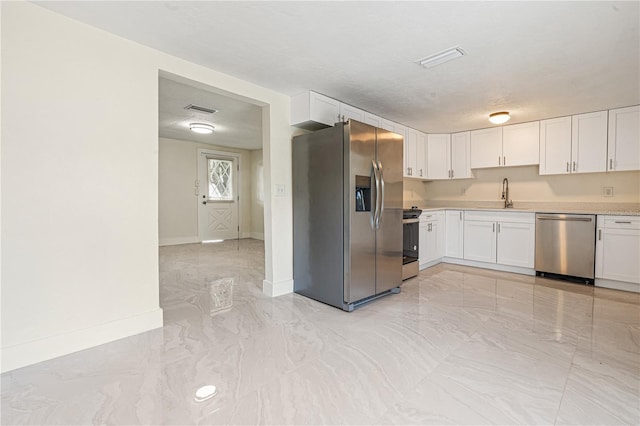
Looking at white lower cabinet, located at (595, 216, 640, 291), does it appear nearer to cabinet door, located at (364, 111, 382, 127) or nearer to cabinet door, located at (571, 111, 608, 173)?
cabinet door, located at (571, 111, 608, 173)

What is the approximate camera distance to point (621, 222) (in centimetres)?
348

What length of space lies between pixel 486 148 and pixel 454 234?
142cm

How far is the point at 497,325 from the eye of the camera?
250 centimetres

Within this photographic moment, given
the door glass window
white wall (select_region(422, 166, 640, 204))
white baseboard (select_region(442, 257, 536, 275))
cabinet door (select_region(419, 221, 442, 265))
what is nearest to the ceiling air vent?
the door glass window

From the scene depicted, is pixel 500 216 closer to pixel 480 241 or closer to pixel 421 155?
pixel 480 241

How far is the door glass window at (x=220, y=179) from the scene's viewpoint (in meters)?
7.18

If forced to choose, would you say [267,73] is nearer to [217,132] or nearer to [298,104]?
[298,104]

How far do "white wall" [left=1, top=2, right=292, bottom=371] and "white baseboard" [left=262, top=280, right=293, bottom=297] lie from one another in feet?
3.70

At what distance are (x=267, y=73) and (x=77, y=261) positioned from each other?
2.08 meters

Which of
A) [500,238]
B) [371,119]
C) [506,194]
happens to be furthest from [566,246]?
[371,119]

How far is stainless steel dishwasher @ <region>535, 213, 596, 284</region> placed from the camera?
12.0 feet

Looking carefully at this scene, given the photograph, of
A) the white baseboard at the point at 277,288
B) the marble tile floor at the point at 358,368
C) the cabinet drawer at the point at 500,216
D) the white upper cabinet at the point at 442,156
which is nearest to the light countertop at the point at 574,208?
the cabinet drawer at the point at 500,216

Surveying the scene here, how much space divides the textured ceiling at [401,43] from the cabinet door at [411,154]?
53.0 inches

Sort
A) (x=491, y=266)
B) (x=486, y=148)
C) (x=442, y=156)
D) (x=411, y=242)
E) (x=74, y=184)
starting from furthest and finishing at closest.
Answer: (x=442, y=156) → (x=486, y=148) → (x=491, y=266) → (x=411, y=242) → (x=74, y=184)
